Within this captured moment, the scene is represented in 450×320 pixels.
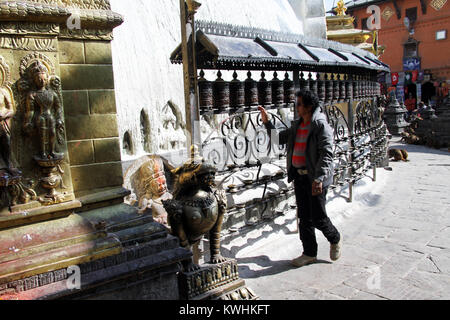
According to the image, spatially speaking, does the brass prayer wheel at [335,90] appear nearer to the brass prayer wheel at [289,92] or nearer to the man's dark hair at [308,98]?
the brass prayer wheel at [289,92]

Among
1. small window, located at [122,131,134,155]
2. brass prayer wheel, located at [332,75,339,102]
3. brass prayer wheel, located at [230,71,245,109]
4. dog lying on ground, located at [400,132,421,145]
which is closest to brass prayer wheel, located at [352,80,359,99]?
brass prayer wheel, located at [332,75,339,102]

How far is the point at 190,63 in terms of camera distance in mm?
4012

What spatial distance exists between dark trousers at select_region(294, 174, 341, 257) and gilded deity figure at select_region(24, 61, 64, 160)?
2.49m

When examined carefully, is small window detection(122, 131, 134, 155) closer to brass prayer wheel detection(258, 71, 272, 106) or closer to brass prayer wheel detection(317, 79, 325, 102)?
brass prayer wheel detection(317, 79, 325, 102)

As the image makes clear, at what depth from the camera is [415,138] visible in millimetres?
14055

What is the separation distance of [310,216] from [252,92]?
5.73 ft

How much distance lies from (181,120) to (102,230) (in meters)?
9.84

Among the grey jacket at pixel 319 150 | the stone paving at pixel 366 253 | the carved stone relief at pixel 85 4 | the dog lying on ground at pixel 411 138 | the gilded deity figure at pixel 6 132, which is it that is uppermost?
the carved stone relief at pixel 85 4

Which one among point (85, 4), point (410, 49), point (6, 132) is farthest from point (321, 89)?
point (410, 49)

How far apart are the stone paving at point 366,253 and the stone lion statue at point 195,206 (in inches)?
34.1

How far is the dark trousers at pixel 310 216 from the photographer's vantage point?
3895 mm

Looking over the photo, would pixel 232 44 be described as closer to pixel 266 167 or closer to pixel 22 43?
pixel 266 167

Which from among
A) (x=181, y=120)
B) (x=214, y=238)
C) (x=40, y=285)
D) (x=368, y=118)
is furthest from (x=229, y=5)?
(x=40, y=285)

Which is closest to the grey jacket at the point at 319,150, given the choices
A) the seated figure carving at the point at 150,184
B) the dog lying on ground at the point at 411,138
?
the seated figure carving at the point at 150,184
